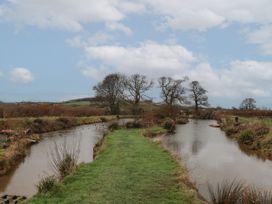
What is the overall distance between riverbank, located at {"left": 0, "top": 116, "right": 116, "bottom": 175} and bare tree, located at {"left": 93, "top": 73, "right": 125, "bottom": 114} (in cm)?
1343

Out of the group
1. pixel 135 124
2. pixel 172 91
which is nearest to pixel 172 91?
pixel 172 91

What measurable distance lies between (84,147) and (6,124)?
12.2m

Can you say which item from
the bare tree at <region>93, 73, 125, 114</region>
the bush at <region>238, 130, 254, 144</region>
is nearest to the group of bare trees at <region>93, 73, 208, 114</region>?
the bare tree at <region>93, 73, 125, 114</region>

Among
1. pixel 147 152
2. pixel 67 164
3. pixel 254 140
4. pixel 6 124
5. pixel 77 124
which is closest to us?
pixel 67 164

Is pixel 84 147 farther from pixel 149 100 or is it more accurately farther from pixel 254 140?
pixel 149 100

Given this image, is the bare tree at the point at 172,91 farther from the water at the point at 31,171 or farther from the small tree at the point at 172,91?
the water at the point at 31,171

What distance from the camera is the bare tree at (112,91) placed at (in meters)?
77.2

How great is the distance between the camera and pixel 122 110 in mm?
78750

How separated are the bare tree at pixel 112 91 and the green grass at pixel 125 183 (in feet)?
185

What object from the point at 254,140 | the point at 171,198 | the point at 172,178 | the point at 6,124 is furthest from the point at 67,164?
the point at 6,124

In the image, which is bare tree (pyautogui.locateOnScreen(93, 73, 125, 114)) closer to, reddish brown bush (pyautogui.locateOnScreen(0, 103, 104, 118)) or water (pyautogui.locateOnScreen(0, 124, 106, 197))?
reddish brown bush (pyautogui.locateOnScreen(0, 103, 104, 118))

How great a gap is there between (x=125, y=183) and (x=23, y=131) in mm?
23343

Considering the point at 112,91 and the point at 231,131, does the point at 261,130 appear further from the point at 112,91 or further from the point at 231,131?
the point at 112,91

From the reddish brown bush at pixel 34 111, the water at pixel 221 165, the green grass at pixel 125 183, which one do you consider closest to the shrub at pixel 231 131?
the water at pixel 221 165
